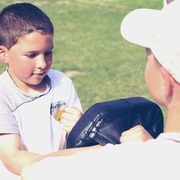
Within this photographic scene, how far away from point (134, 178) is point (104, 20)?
11.2m

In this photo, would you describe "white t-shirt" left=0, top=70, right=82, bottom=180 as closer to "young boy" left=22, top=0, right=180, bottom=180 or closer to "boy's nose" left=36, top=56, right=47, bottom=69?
"boy's nose" left=36, top=56, right=47, bottom=69

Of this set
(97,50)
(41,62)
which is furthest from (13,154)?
(97,50)

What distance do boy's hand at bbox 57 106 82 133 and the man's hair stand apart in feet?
1.52

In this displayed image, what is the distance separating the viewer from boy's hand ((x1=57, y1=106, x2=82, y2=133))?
3.34m

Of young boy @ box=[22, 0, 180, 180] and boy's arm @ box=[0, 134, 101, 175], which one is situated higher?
young boy @ box=[22, 0, 180, 180]

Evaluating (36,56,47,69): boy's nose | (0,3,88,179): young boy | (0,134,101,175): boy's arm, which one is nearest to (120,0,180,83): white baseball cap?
(0,134,101,175): boy's arm

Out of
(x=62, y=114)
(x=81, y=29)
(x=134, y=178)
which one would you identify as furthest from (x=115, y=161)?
(x=81, y=29)

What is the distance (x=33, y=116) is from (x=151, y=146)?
4.94ft

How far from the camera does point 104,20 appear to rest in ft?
42.8

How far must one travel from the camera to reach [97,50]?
10.8 m

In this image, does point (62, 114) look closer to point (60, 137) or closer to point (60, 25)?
point (60, 137)

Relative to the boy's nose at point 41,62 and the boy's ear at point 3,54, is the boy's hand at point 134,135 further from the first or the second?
the boy's ear at point 3,54

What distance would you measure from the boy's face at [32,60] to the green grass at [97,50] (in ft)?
14.3

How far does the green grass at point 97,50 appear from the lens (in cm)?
876
